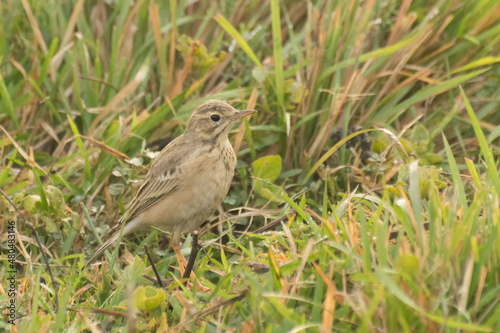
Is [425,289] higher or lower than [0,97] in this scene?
higher

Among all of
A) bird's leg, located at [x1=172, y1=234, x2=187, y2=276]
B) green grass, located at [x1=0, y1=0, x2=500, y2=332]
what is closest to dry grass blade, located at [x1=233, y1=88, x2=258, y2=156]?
green grass, located at [x1=0, y1=0, x2=500, y2=332]

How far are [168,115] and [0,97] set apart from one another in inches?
63.2

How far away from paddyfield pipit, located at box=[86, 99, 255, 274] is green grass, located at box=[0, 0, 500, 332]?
171 mm

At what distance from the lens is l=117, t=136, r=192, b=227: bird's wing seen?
16.9 ft

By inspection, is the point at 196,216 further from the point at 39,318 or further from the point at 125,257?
the point at 39,318

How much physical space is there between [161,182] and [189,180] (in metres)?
0.27

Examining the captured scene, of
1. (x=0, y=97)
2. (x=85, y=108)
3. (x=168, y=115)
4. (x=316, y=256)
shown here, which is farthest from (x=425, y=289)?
(x=0, y=97)

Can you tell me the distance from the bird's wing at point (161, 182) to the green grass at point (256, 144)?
222 millimetres

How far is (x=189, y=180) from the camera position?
5.07 m

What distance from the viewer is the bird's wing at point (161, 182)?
515 cm

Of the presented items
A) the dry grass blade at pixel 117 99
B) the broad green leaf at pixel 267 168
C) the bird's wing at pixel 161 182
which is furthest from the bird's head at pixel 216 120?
the dry grass blade at pixel 117 99

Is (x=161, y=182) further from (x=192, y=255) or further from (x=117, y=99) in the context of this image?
(x=192, y=255)

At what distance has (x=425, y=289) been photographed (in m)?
2.99

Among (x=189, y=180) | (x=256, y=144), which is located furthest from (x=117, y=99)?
(x=189, y=180)
